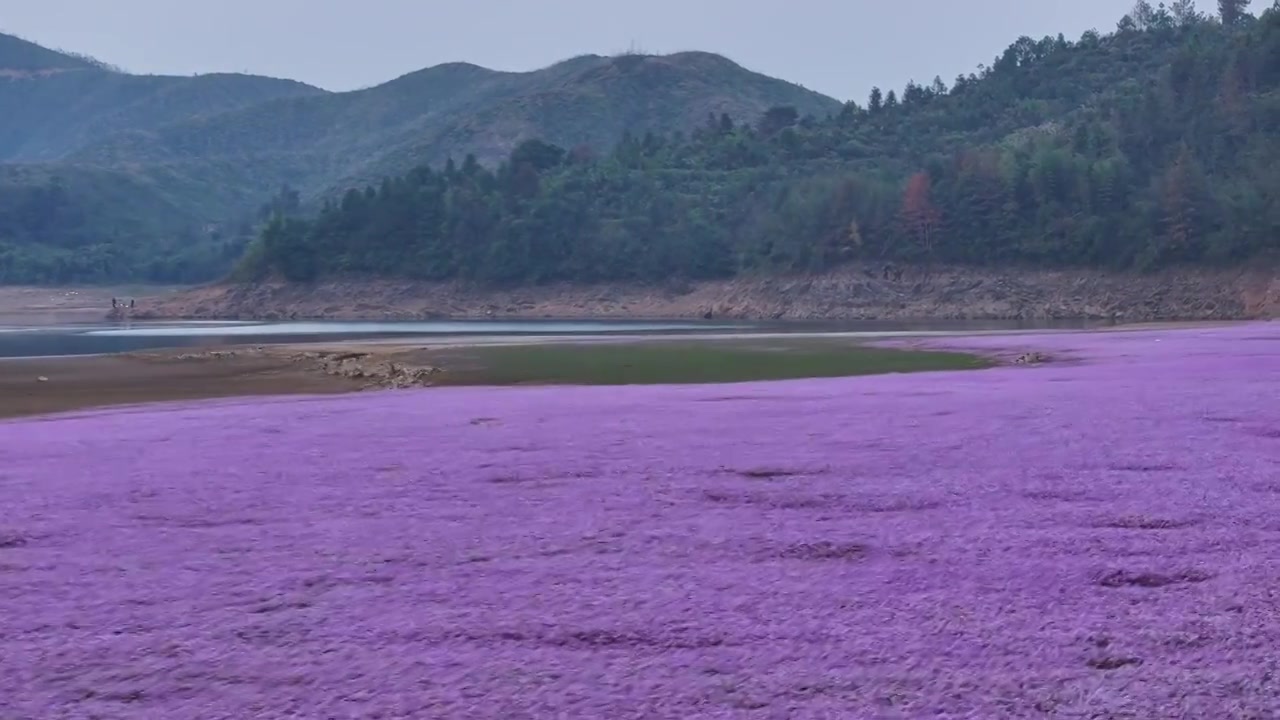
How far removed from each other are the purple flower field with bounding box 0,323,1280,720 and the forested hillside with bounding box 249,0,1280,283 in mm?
87227

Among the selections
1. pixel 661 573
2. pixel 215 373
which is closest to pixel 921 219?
pixel 215 373

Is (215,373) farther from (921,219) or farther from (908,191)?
(908,191)

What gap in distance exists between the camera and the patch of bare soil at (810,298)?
9050 cm

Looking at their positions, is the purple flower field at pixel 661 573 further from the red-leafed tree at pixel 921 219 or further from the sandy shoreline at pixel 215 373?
the red-leafed tree at pixel 921 219

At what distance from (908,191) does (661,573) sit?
347ft

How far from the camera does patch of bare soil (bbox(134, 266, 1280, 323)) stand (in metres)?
90.5

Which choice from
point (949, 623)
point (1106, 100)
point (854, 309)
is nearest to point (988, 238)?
point (854, 309)

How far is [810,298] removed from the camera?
105 m

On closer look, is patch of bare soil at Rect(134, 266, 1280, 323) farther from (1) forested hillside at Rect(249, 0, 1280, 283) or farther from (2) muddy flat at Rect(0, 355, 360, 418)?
(2) muddy flat at Rect(0, 355, 360, 418)

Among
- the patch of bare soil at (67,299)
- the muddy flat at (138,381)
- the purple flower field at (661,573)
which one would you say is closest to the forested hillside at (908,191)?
Answer: the patch of bare soil at (67,299)

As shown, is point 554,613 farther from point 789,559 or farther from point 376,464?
point 376,464

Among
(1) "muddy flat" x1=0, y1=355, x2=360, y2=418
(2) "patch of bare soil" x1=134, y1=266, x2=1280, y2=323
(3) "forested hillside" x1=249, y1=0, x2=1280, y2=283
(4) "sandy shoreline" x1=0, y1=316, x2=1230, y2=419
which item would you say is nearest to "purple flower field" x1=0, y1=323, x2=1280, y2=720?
(1) "muddy flat" x1=0, y1=355, x2=360, y2=418

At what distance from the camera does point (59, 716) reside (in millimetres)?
6176

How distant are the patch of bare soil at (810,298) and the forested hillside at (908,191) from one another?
90.5 inches
